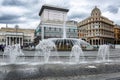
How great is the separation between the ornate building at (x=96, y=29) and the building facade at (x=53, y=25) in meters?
9.46

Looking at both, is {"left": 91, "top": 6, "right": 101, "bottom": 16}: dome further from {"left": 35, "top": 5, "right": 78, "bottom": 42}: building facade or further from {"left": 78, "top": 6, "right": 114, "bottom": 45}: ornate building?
{"left": 35, "top": 5, "right": 78, "bottom": 42}: building facade

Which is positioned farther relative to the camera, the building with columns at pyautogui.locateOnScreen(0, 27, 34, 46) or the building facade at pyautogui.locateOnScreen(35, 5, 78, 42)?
the building with columns at pyautogui.locateOnScreen(0, 27, 34, 46)

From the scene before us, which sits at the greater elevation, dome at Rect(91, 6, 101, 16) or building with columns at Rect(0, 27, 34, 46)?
dome at Rect(91, 6, 101, 16)

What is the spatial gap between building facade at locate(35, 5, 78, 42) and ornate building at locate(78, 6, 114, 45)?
946 centimetres

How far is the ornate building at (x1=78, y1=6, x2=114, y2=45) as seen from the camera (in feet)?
315

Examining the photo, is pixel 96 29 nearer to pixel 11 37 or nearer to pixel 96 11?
pixel 96 11

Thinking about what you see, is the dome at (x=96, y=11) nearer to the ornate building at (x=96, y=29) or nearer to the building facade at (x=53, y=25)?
the ornate building at (x=96, y=29)

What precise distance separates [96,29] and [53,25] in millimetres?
22100

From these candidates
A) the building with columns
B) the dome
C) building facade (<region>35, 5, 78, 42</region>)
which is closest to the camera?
building facade (<region>35, 5, 78, 42</region>)

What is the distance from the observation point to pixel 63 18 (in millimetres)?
108250

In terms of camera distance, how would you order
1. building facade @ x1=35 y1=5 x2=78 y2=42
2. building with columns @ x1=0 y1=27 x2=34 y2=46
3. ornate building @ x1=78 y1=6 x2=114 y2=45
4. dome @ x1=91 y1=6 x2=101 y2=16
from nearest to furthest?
building facade @ x1=35 y1=5 x2=78 y2=42, ornate building @ x1=78 y1=6 x2=114 y2=45, dome @ x1=91 y1=6 x2=101 y2=16, building with columns @ x1=0 y1=27 x2=34 y2=46

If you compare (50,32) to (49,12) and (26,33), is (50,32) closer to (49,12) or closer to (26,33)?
(49,12)

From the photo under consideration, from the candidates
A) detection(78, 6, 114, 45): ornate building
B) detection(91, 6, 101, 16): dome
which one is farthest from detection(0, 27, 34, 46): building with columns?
detection(91, 6, 101, 16): dome

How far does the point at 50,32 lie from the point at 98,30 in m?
24.7
